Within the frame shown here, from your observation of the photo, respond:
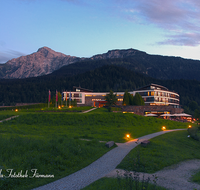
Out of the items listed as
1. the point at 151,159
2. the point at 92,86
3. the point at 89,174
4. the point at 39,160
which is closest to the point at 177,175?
the point at 151,159

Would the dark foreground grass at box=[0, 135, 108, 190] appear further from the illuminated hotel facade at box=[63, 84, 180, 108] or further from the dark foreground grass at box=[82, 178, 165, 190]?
the illuminated hotel facade at box=[63, 84, 180, 108]

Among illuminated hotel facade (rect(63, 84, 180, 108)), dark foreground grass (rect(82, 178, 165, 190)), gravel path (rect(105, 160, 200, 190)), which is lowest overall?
gravel path (rect(105, 160, 200, 190))

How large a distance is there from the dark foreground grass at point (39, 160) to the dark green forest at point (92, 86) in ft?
325

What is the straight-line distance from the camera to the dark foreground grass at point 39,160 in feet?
31.1

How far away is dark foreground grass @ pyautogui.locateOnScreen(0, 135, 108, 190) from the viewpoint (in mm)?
9477

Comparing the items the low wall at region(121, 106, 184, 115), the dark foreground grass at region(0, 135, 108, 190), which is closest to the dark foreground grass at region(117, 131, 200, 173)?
the dark foreground grass at region(0, 135, 108, 190)

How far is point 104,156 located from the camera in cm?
1460

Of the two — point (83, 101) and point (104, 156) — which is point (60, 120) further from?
point (83, 101)

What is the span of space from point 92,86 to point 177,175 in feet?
462

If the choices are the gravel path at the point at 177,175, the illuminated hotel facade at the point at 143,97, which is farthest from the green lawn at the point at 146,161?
the illuminated hotel facade at the point at 143,97

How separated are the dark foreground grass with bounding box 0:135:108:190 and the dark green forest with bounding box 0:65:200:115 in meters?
98.9

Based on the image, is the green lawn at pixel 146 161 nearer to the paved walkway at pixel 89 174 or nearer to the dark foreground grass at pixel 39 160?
the paved walkway at pixel 89 174

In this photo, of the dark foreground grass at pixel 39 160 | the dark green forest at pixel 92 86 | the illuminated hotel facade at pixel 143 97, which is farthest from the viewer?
the dark green forest at pixel 92 86

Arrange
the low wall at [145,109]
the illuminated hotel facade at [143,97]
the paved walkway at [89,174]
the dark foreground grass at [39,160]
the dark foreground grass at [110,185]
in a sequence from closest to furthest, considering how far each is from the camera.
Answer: the dark foreground grass at [110,185]
the paved walkway at [89,174]
the dark foreground grass at [39,160]
the low wall at [145,109]
the illuminated hotel facade at [143,97]
